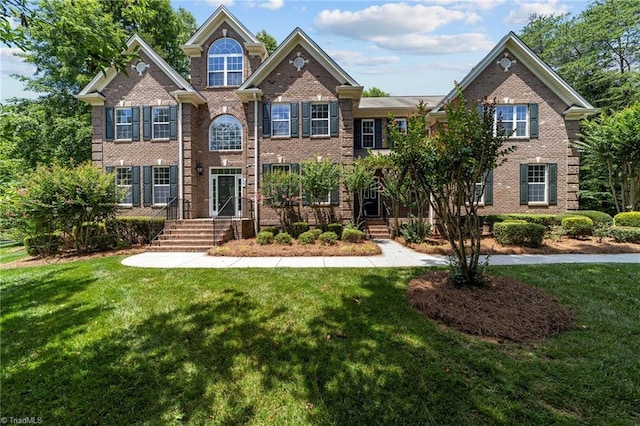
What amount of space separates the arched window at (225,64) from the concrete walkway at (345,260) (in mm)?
9652

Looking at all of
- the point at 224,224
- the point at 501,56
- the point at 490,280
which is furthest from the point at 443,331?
the point at 501,56

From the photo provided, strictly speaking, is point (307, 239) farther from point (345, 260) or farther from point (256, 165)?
point (256, 165)

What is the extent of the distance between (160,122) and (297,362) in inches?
577

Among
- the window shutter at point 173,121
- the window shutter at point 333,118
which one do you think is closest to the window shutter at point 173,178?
the window shutter at point 173,121

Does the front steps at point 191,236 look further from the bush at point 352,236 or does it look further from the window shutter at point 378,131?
the window shutter at point 378,131

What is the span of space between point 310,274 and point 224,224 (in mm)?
7089

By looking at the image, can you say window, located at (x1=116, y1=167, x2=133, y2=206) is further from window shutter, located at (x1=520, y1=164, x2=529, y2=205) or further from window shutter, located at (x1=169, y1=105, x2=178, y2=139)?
window shutter, located at (x1=520, y1=164, x2=529, y2=205)

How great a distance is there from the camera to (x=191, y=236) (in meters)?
11.6

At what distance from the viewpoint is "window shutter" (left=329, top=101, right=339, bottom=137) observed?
538 inches

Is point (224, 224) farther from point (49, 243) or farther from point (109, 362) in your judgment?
point (109, 362)

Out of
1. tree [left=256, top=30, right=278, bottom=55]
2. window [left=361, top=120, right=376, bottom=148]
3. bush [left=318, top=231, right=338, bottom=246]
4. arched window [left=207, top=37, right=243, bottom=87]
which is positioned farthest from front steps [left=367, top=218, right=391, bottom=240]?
tree [left=256, top=30, right=278, bottom=55]

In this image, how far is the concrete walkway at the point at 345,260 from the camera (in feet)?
25.5

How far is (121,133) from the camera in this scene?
47.7 feet

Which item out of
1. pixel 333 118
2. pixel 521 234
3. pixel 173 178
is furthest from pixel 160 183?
pixel 521 234
